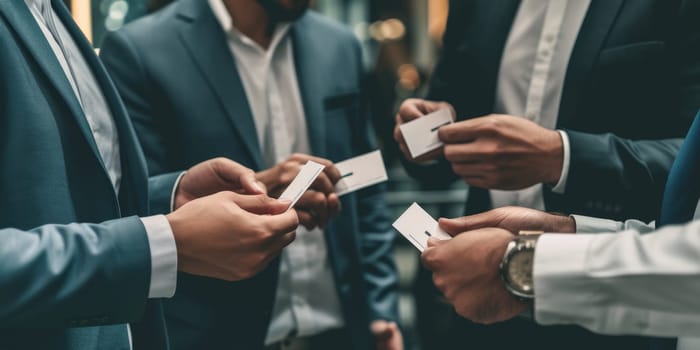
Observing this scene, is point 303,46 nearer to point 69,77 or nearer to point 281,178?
point 281,178

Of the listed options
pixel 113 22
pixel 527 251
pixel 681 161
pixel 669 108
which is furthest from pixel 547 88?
pixel 113 22

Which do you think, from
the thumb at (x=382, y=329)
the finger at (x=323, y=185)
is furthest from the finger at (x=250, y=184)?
the thumb at (x=382, y=329)

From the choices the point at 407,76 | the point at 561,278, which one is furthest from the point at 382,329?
the point at 407,76

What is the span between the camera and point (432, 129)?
1.58 meters

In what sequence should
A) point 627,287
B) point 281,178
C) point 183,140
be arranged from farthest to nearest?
point 183,140 → point 281,178 → point 627,287

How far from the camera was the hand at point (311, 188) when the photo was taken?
161 centimetres

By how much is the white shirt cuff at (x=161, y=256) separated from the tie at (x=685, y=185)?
815mm

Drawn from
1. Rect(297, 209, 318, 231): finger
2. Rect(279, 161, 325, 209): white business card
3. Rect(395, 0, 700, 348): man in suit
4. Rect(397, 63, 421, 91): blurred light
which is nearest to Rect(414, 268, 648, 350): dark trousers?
Rect(395, 0, 700, 348): man in suit

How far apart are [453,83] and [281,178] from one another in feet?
1.92

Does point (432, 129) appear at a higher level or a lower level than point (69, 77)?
lower

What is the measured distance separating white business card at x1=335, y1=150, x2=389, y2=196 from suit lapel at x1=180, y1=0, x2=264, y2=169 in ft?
1.02

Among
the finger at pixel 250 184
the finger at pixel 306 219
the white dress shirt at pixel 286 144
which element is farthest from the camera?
the white dress shirt at pixel 286 144

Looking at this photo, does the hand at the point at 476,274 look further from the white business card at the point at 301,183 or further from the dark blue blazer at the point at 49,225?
the dark blue blazer at the point at 49,225

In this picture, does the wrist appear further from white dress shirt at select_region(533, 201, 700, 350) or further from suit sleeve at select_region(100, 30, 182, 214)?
suit sleeve at select_region(100, 30, 182, 214)
